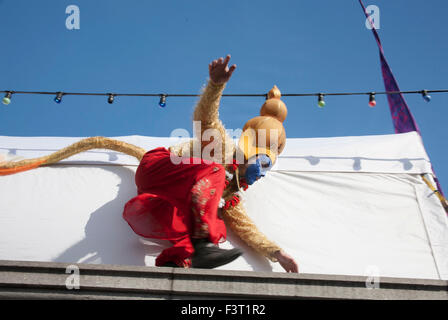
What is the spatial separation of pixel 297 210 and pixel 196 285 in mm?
1430

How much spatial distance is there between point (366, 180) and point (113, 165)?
1.93 metres

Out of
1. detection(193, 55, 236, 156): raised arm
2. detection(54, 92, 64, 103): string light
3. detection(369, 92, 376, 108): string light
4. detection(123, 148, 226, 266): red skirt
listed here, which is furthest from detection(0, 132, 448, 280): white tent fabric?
detection(193, 55, 236, 156): raised arm

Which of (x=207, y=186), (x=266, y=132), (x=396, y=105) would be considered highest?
(x=396, y=105)

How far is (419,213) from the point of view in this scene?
8.94 ft

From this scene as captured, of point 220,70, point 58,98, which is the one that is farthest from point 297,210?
point 58,98

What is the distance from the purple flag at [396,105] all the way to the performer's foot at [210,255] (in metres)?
2.93

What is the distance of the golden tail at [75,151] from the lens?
9.52 feet

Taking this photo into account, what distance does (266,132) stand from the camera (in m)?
2.46

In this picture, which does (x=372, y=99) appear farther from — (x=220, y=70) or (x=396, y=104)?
(x=220, y=70)

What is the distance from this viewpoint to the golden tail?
2.90 m

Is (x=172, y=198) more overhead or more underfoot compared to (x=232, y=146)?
more underfoot

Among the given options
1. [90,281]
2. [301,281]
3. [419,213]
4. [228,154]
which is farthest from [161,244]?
[419,213]

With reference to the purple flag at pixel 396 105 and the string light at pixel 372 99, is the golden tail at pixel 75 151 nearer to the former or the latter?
the string light at pixel 372 99

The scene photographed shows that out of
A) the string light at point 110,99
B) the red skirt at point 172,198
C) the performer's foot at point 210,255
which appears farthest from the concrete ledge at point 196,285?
the string light at point 110,99
